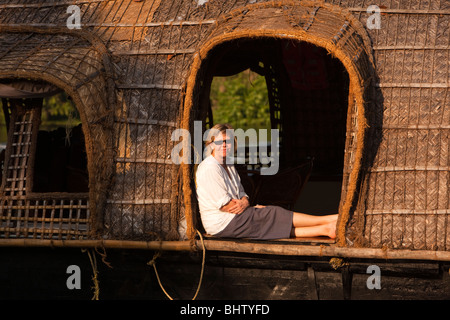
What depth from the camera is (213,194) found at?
5.23 meters

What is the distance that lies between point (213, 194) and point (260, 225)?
0.41 m

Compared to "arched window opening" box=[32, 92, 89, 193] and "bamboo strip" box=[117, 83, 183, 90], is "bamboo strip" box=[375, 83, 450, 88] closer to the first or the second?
"bamboo strip" box=[117, 83, 183, 90]

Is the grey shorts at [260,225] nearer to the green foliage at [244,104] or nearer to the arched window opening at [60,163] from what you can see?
the arched window opening at [60,163]

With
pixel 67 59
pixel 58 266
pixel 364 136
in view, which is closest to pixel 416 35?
pixel 364 136

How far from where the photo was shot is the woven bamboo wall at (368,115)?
494 cm

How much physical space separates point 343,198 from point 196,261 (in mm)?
1177

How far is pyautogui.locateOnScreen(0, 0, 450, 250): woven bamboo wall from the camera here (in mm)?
4938

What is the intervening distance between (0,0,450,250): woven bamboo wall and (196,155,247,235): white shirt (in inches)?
7.2

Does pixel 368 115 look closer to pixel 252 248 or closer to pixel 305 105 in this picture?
pixel 252 248

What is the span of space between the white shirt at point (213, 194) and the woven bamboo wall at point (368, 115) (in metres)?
0.18

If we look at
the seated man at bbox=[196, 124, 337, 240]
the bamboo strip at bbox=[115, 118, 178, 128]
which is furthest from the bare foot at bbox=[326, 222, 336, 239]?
the bamboo strip at bbox=[115, 118, 178, 128]

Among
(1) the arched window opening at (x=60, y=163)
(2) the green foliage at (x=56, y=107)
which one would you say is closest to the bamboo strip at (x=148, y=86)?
(1) the arched window opening at (x=60, y=163)

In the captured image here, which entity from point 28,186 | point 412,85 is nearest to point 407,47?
point 412,85

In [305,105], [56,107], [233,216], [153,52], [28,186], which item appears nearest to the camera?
[233,216]
